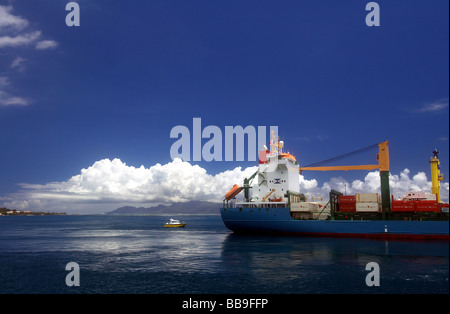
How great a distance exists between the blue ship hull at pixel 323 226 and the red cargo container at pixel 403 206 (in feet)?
5.44

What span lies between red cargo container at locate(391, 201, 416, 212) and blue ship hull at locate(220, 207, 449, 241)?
1.66m

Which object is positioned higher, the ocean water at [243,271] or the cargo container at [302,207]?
the cargo container at [302,207]

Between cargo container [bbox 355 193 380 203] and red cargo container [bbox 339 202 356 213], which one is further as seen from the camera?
red cargo container [bbox 339 202 356 213]

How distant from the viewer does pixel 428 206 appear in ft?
150

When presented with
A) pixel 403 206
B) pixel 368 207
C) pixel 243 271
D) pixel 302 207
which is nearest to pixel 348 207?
pixel 368 207

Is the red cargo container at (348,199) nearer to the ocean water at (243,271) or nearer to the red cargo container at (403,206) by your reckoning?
the red cargo container at (403,206)

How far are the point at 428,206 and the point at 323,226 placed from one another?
14.4m

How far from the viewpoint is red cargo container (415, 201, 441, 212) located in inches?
1793

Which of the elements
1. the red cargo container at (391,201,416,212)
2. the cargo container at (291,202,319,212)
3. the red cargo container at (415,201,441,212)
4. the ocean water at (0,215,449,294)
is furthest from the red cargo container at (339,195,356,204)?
the ocean water at (0,215,449,294)

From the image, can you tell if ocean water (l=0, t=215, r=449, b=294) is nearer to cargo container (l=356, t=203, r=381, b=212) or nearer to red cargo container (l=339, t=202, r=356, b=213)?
cargo container (l=356, t=203, r=381, b=212)

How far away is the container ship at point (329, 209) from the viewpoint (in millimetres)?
46156

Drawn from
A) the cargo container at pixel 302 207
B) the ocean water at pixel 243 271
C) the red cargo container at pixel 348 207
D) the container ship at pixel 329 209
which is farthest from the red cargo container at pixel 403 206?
the cargo container at pixel 302 207
